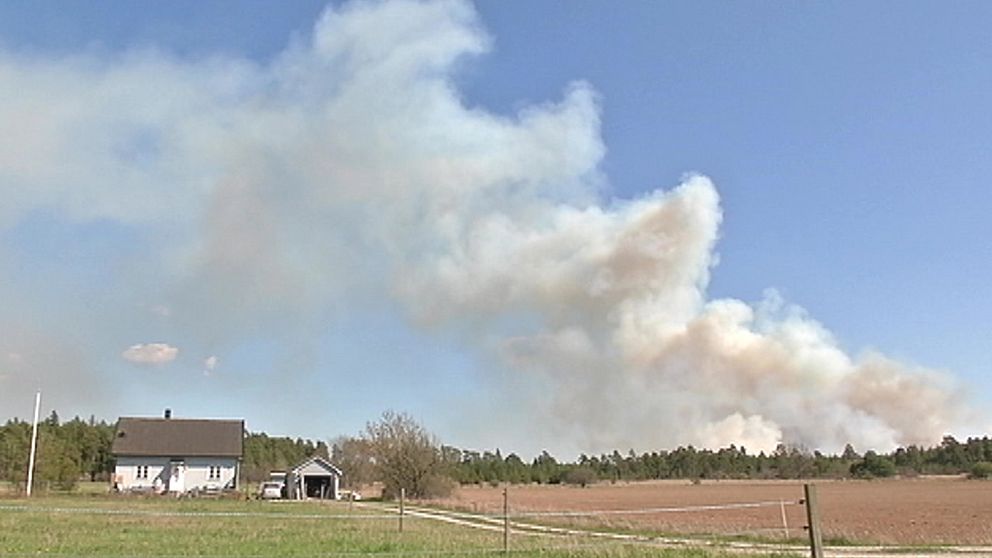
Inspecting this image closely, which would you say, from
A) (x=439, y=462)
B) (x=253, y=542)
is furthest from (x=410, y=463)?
(x=253, y=542)

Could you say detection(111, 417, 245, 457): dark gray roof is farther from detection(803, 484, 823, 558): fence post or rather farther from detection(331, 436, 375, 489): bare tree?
detection(803, 484, 823, 558): fence post

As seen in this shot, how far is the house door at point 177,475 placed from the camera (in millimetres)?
73312

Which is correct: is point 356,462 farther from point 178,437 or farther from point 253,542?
point 253,542

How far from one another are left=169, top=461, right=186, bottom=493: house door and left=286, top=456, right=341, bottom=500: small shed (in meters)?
9.82

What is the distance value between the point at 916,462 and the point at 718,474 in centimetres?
3593

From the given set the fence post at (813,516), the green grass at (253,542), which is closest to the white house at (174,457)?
the green grass at (253,542)

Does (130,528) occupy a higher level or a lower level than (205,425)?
lower

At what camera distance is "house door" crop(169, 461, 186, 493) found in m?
73.3

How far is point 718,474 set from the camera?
16925cm

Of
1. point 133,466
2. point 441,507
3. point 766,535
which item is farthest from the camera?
point 133,466

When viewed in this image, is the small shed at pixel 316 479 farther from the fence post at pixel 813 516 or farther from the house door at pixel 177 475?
the fence post at pixel 813 516

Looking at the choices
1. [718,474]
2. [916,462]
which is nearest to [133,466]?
[718,474]

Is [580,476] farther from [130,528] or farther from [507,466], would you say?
[130,528]

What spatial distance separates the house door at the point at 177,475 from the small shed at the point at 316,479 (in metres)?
9.82
